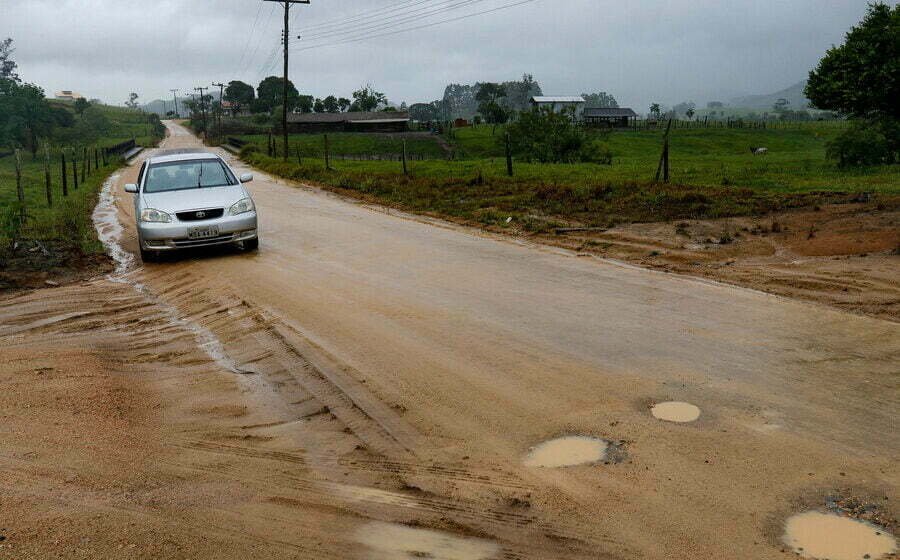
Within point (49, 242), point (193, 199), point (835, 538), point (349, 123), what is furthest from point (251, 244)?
point (349, 123)

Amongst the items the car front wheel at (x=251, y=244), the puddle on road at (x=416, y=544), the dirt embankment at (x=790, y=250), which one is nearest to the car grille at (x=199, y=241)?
the car front wheel at (x=251, y=244)

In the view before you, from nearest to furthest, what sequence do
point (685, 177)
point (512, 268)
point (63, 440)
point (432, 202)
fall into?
1. point (63, 440)
2. point (512, 268)
3. point (432, 202)
4. point (685, 177)

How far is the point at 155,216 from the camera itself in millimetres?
11570

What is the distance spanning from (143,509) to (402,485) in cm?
142

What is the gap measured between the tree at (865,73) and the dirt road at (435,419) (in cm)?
1532

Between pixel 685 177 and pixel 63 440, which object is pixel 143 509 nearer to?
pixel 63 440

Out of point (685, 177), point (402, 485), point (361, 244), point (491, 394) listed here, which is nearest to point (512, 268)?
point (361, 244)

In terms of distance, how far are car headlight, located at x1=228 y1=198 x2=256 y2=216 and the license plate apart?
0.45m

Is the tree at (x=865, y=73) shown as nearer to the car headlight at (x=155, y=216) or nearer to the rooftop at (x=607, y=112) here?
the car headlight at (x=155, y=216)

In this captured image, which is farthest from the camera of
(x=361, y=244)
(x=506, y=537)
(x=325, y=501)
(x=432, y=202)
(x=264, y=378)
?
(x=432, y=202)

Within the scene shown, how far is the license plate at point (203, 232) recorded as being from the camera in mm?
11461

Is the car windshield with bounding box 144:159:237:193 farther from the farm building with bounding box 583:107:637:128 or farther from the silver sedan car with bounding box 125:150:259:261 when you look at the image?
the farm building with bounding box 583:107:637:128

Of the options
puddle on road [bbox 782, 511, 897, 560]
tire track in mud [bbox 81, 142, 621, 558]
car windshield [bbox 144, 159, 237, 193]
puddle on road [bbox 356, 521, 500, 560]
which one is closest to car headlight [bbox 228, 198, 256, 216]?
car windshield [bbox 144, 159, 237, 193]

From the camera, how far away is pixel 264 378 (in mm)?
6121
